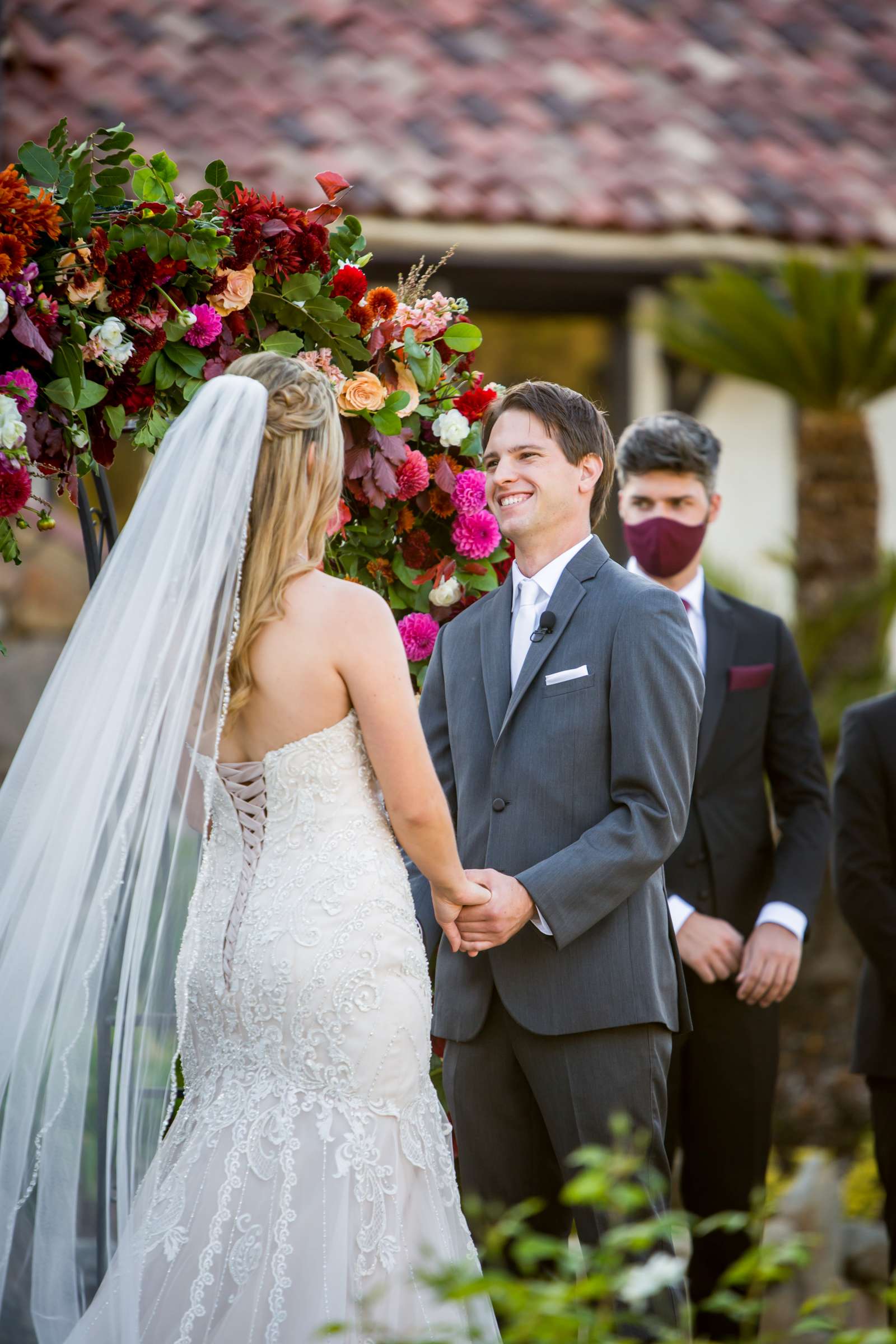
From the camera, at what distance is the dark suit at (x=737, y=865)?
371 centimetres

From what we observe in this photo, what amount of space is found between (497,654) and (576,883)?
579 millimetres

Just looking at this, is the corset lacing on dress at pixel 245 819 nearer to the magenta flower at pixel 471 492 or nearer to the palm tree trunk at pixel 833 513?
the magenta flower at pixel 471 492

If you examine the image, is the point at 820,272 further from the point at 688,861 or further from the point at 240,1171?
the point at 240,1171

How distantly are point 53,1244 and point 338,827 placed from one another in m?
0.88

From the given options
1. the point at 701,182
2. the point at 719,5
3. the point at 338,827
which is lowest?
the point at 338,827

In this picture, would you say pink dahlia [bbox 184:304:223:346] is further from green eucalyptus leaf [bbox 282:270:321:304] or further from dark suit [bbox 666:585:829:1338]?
dark suit [bbox 666:585:829:1338]

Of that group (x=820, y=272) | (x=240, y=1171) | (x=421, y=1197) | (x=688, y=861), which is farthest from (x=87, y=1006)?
(x=820, y=272)

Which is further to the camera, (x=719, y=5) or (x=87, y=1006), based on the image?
(x=719, y=5)

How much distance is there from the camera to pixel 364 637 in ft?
8.46

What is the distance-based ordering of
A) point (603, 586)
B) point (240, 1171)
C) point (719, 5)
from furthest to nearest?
point (719, 5)
point (603, 586)
point (240, 1171)

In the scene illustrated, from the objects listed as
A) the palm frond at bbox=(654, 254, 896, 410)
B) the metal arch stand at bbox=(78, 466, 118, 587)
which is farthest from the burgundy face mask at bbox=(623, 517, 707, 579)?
the palm frond at bbox=(654, 254, 896, 410)

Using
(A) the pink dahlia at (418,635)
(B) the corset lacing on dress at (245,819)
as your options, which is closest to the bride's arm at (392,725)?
(B) the corset lacing on dress at (245,819)

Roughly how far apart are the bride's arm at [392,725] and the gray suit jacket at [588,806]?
0.94 ft

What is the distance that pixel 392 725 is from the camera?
2.59 meters
